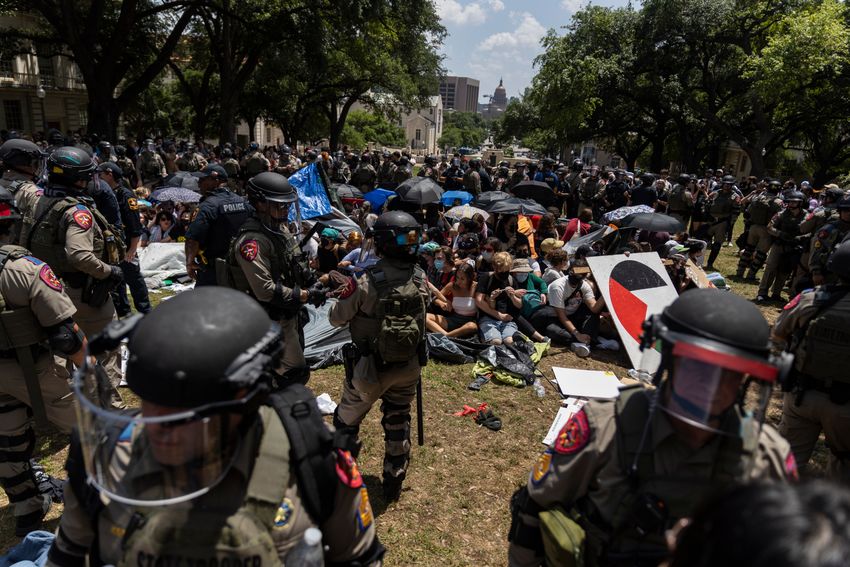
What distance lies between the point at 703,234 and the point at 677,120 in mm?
20552

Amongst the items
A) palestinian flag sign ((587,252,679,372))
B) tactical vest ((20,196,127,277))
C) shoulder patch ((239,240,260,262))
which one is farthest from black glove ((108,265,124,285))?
palestinian flag sign ((587,252,679,372))

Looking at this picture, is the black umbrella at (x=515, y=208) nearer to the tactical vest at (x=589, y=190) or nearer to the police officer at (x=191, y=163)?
the tactical vest at (x=589, y=190)

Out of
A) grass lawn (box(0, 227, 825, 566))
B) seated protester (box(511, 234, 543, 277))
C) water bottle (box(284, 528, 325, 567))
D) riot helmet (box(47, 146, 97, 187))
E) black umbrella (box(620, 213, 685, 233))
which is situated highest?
riot helmet (box(47, 146, 97, 187))

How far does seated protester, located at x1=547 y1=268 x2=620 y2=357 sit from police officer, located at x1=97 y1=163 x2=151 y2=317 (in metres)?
5.53

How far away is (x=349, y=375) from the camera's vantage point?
394cm

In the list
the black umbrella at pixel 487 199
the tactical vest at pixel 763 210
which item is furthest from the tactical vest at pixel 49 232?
the tactical vest at pixel 763 210

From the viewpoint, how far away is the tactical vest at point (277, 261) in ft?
14.2

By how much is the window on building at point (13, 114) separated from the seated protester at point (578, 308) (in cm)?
3902

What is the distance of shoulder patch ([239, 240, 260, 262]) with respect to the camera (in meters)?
4.19

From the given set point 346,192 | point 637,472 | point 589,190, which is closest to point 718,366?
point 637,472

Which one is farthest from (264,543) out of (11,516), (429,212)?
(429,212)

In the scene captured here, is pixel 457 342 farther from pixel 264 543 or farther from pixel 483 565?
pixel 264 543

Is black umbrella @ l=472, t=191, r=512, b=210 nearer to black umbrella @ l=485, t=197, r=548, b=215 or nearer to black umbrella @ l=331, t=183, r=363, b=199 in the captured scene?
black umbrella @ l=485, t=197, r=548, b=215

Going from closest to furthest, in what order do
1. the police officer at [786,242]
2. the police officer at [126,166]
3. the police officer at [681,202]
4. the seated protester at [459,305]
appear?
1. the seated protester at [459,305]
2. the police officer at [786,242]
3. the police officer at [681,202]
4. the police officer at [126,166]
